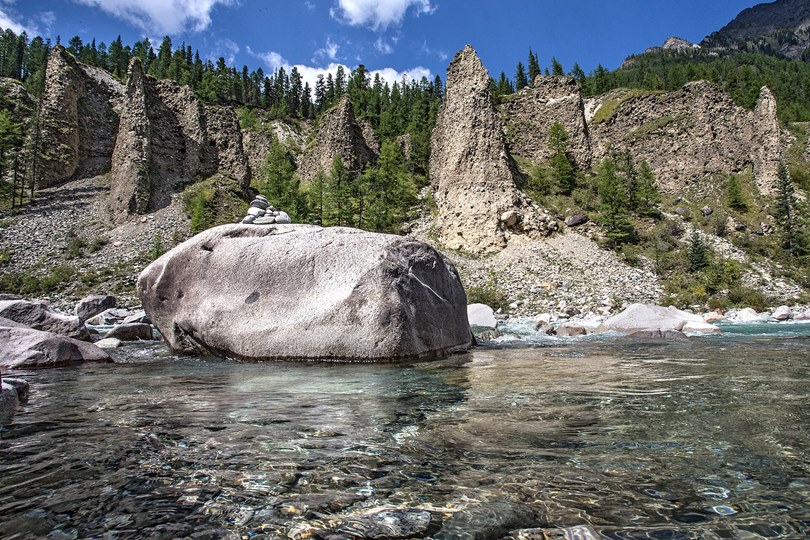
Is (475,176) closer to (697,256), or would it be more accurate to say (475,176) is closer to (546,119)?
(546,119)

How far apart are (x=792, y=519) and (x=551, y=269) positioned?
37.4 metres

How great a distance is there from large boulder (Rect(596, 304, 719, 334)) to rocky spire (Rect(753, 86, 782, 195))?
42718 mm

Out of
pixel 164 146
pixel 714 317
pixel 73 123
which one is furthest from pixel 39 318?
pixel 73 123

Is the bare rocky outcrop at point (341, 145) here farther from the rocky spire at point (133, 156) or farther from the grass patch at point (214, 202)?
the rocky spire at point (133, 156)

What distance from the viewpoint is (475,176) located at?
149 ft

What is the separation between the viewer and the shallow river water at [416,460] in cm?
206

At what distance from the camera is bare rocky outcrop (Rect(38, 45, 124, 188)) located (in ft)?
185

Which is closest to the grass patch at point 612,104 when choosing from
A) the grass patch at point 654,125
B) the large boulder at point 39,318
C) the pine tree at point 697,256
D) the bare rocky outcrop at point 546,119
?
the grass patch at point 654,125

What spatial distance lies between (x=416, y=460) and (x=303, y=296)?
6406mm

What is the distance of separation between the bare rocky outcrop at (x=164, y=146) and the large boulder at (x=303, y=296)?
151 feet

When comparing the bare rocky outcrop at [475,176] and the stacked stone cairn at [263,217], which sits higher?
the bare rocky outcrop at [475,176]

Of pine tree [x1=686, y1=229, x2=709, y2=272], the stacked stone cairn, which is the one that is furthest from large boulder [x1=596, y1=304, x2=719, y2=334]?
pine tree [x1=686, y1=229, x2=709, y2=272]

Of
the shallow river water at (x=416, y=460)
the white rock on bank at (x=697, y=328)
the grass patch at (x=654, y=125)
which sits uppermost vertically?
the grass patch at (x=654, y=125)

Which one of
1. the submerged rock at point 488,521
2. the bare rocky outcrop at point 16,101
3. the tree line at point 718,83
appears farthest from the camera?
the tree line at point 718,83
